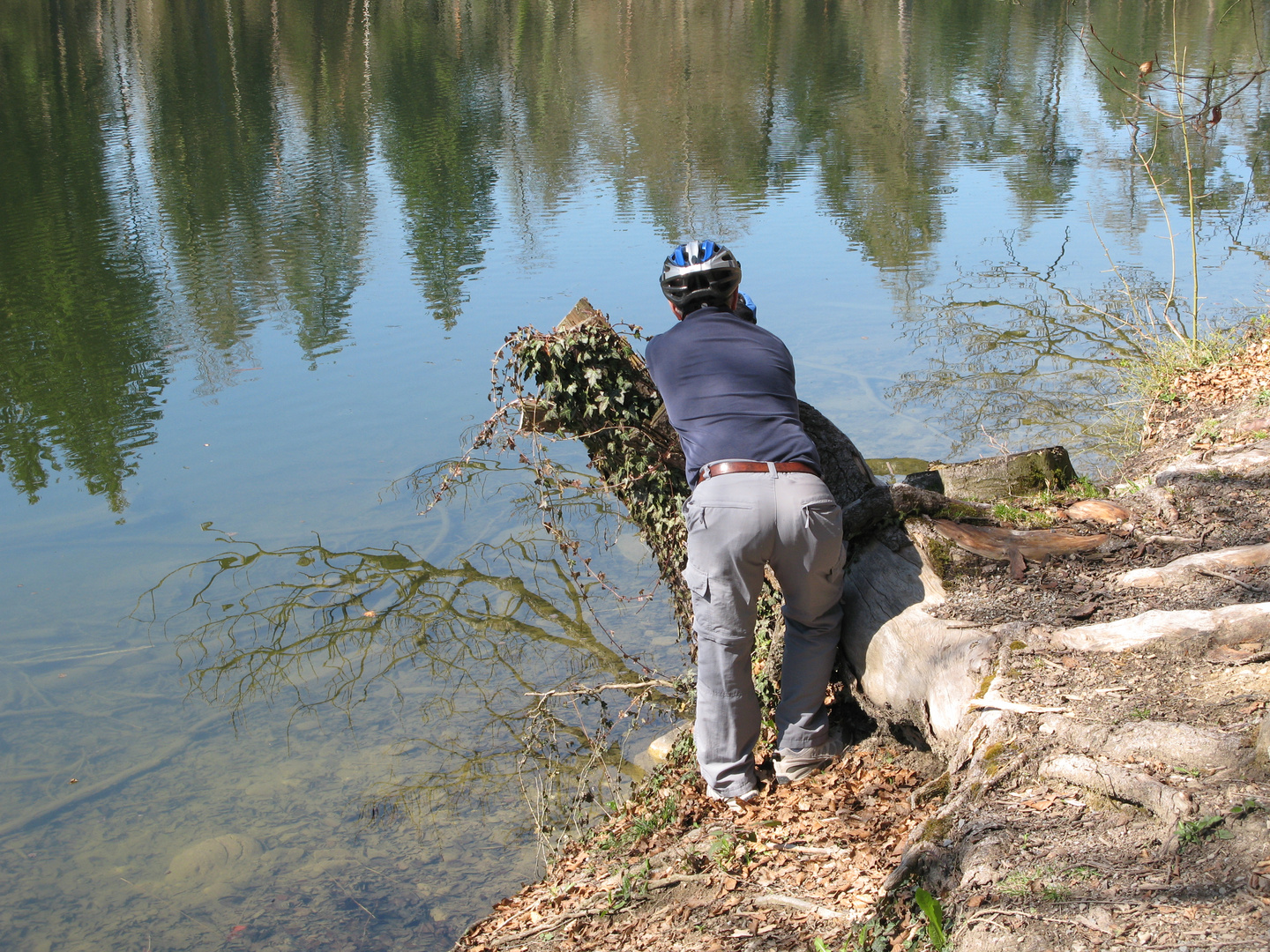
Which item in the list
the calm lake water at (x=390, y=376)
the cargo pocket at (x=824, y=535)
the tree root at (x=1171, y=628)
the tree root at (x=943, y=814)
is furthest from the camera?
the calm lake water at (x=390, y=376)

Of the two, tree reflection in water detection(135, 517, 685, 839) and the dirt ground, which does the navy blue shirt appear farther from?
tree reflection in water detection(135, 517, 685, 839)

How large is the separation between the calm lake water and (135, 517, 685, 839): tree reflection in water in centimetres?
3

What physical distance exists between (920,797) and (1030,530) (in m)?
1.49

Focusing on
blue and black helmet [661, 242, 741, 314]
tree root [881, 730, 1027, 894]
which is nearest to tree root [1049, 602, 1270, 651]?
tree root [881, 730, 1027, 894]

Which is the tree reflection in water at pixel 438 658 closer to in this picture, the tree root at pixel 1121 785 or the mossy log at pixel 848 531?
the mossy log at pixel 848 531

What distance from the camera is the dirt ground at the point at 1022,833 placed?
2.70m

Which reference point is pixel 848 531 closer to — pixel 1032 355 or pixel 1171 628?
pixel 1171 628

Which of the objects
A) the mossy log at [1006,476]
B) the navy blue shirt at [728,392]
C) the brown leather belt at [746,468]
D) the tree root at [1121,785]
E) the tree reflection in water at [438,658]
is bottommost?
the tree reflection in water at [438,658]

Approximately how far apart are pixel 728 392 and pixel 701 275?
60 centimetres

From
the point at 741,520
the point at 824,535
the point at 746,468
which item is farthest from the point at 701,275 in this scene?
the point at 824,535

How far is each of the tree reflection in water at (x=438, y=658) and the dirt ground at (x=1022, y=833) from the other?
1167 mm

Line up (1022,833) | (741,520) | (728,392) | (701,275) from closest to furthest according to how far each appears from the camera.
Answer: (1022,833) → (741,520) → (728,392) → (701,275)

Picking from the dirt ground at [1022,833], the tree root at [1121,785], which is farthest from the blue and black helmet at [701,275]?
the tree root at [1121,785]

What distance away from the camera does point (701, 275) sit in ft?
15.3
